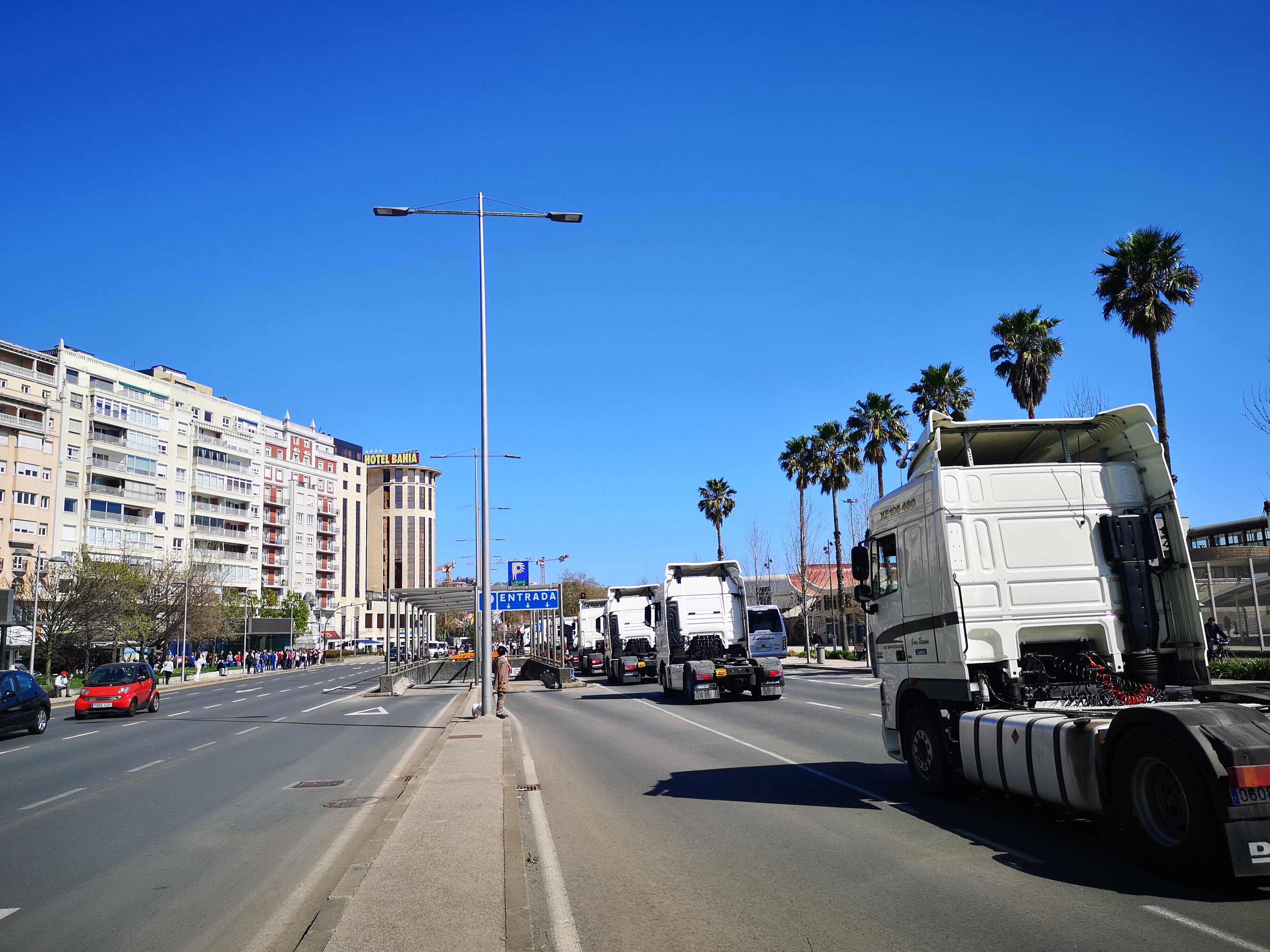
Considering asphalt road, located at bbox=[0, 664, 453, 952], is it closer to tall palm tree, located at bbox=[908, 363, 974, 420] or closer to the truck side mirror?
the truck side mirror

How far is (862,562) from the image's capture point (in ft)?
39.2

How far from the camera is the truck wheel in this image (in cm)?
984

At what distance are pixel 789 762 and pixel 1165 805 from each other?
23.6 feet

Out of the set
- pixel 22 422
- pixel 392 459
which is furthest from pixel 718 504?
pixel 392 459

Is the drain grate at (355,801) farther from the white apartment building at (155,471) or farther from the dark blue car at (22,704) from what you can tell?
the white apartment building at (155,471)

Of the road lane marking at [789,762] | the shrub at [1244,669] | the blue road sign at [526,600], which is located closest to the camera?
the road lane marking at [789,762]

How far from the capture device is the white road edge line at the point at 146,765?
49.4ft

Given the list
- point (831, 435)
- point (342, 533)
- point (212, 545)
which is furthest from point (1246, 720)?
point (342, 533)

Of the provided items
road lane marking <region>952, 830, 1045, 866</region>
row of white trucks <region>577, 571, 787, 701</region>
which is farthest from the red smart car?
road lane marking <region>952, 830, 1045, 866</region>

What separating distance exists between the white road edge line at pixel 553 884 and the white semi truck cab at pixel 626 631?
98.2ft

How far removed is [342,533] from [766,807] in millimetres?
130050

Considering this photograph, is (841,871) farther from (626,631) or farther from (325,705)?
(626,631)

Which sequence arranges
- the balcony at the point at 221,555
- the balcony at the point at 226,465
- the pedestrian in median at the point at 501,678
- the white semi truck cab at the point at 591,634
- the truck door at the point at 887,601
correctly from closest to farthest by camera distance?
the truck door at the point at 887,601 < the pedestrian in median at the point at 501,678 < the white semi truck cab at the point at 591,634 < the balcony at the point at 221,555 < the balcony at the point at 226,465

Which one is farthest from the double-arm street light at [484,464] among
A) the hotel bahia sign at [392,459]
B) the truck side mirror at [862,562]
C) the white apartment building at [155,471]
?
the hotel bahia sign at [392,459]
